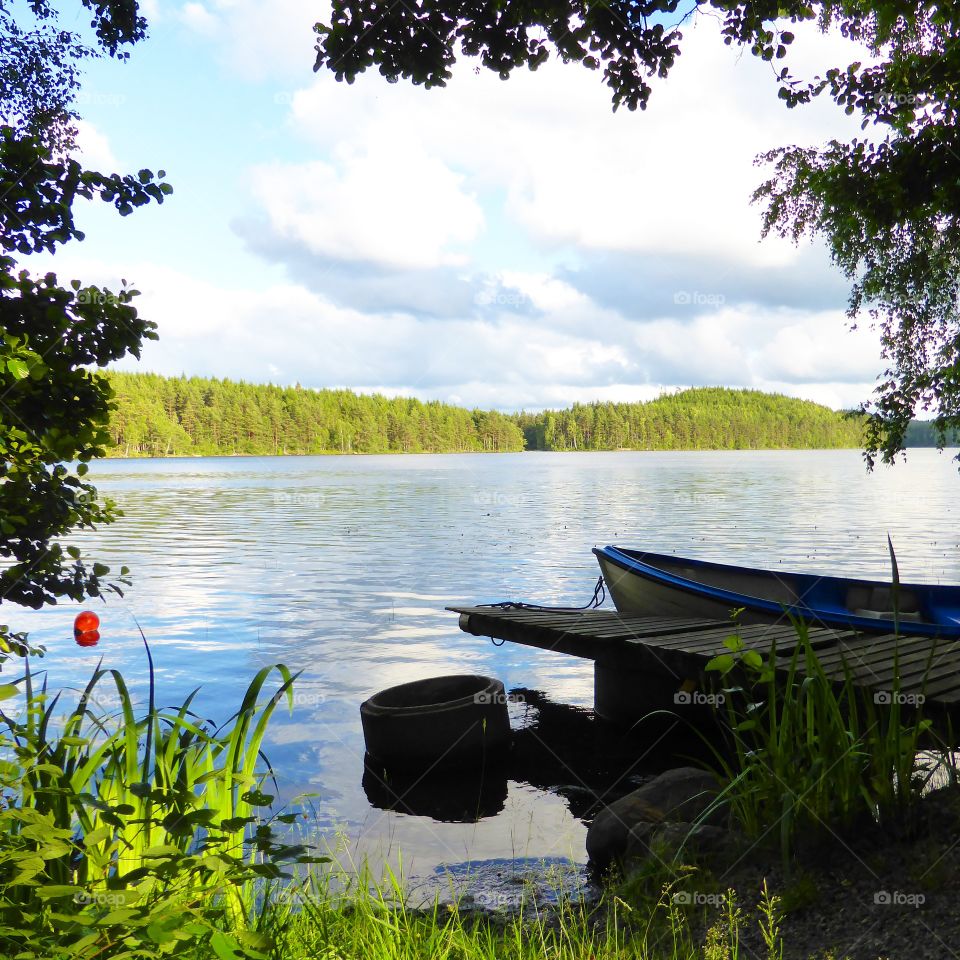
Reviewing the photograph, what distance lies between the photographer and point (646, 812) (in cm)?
584

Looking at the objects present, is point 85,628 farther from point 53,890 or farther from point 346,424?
point 346,424

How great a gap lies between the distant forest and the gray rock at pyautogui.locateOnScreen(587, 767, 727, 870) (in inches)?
4762

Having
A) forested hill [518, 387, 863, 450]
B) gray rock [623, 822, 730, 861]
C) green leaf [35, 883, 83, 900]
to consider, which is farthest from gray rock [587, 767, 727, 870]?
forested hill [518, 387, 863, 450]

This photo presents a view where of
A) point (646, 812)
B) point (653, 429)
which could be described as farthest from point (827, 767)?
point (653, 429)

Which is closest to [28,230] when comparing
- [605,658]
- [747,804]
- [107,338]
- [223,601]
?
[107,338]

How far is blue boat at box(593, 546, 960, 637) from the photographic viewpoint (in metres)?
9.44

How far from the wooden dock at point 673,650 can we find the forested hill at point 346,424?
114 metres

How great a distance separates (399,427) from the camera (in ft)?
560

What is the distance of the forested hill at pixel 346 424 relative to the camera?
465ft

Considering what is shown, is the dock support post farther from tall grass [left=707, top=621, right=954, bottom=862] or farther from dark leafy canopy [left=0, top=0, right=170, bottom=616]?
dark leafy canopy [left=0, top=0, right=170, bottom=616]

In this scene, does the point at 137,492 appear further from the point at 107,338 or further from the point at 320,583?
the point at 107,338

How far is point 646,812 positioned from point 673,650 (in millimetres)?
2197

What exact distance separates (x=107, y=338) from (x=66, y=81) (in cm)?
850

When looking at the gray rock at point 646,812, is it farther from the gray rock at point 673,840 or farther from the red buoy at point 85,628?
the red buoy at point 85,628
